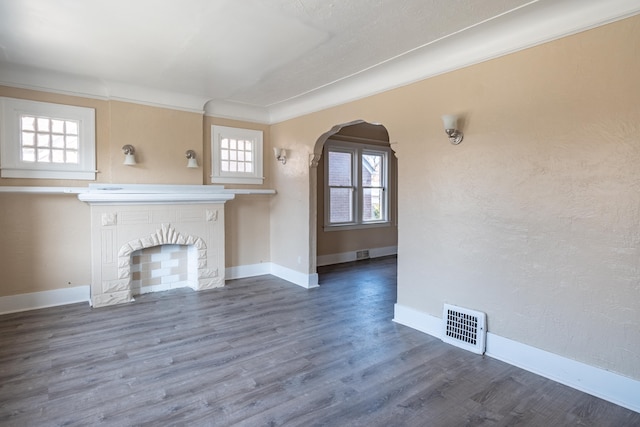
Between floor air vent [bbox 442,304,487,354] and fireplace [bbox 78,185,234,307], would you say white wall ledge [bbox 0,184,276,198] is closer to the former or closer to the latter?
fireplace [bbox 78,185,234,307]

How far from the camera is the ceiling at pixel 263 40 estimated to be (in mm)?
2496

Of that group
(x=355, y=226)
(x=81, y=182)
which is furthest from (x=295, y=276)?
(x=81, y=182)

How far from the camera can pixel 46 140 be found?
4.09m

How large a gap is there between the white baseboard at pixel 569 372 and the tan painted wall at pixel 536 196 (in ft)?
0.20

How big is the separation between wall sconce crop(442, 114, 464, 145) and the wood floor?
6.09ft

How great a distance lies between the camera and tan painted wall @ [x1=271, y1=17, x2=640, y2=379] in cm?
231

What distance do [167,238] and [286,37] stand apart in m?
3.10

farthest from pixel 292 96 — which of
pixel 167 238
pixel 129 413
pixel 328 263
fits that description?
pixel 129 413

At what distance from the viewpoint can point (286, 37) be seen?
300cm

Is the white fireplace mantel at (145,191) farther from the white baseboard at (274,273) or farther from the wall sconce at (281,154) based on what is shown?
the white baseboard at (274,273)

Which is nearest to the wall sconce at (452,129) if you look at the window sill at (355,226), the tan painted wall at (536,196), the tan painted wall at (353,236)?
the tan painted wall at (536,196)

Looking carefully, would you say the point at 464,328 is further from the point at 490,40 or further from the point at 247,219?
the point at 247,219

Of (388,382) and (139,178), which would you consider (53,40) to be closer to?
(139,178)

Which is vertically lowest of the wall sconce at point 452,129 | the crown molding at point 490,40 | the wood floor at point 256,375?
the wood floor at point 256,375
